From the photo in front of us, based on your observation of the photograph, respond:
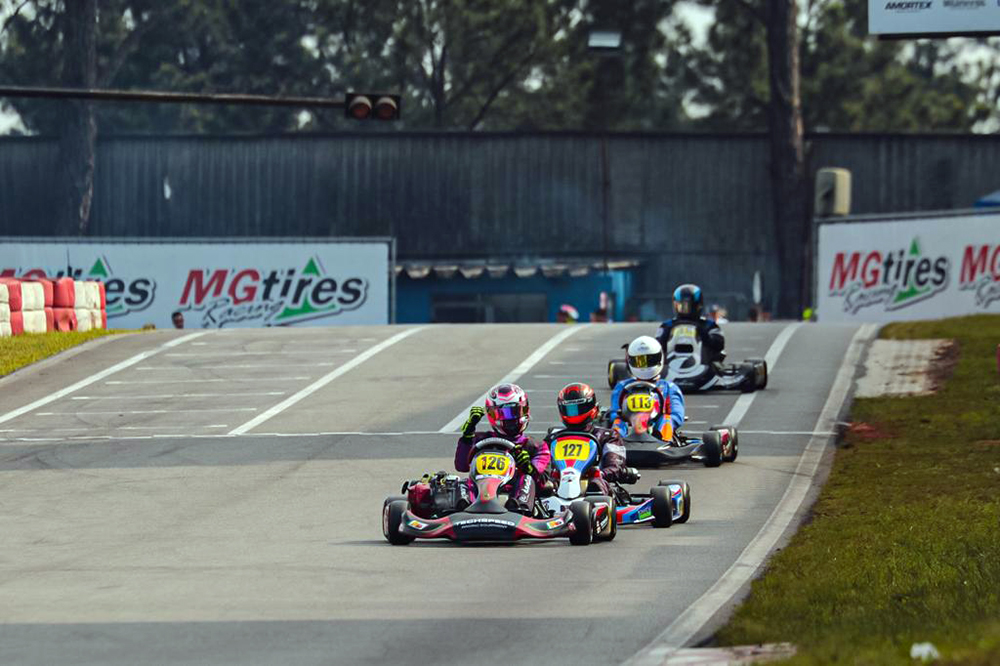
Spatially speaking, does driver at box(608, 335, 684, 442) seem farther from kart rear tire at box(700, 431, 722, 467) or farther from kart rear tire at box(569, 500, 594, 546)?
kart rear tire at box(569, 500, 594, 546)

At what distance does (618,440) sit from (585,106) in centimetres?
6347

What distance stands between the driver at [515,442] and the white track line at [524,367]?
978 cm

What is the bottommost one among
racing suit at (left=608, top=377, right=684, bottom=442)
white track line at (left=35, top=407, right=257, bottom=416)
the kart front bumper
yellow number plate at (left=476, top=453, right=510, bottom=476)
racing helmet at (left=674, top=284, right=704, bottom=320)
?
white track line at (left=35, top=407, right=257, bottom=416)

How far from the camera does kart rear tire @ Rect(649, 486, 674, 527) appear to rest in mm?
17344

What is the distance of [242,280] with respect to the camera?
168ft

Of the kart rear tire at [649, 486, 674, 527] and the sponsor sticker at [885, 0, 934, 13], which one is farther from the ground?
the sponsor sticker at [885, 0, 934, 13]

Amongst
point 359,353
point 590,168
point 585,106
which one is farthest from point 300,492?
point 585,106

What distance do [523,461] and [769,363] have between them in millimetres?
18214

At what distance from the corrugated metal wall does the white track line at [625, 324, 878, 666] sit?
31.3 m

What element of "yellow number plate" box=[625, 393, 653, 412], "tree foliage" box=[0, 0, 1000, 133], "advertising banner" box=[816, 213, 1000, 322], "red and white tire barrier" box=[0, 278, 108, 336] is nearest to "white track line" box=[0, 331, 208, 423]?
"red and white tire barrier" box=[0, 278, 108, 336]

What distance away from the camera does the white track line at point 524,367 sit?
27.3m

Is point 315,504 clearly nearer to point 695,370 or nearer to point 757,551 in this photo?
point 757,551

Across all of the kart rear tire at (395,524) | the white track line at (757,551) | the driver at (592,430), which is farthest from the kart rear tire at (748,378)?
the kart rear tire at (395,524)

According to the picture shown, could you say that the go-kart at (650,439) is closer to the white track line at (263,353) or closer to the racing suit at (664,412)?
the racing suit at (664,412)
